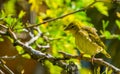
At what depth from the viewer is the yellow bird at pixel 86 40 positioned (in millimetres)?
841

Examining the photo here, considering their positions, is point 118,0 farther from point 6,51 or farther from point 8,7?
point 6,51

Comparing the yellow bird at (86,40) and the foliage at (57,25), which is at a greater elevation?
the yellow bird at (86,40)

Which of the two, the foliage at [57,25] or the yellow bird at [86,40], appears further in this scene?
the foliage at [57,25]

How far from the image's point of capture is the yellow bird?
0.84 metres

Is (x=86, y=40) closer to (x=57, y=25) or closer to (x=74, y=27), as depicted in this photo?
(x=74, y=27)

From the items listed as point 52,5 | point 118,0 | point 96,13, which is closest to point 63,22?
point 52,5

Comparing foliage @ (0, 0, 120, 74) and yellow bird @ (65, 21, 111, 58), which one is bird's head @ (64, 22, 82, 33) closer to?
yellow bird @ (65, 21, 111, 58)

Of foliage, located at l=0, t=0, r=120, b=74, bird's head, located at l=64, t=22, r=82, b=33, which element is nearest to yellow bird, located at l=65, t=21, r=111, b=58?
bird's head, located at l=64, t=22, r=82, b=33

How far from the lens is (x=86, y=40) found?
0.86 meters

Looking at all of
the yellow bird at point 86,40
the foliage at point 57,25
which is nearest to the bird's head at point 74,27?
the yellow bird at point 86,40

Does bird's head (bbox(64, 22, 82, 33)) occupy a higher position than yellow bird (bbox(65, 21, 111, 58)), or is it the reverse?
bird's head (bbox(64, 22, 82, 33))

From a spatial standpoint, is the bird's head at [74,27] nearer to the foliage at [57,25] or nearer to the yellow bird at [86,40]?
the yellow bird at [86,40]

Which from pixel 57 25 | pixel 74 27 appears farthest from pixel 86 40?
pixel 57 25

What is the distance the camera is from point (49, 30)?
127 centimetres
